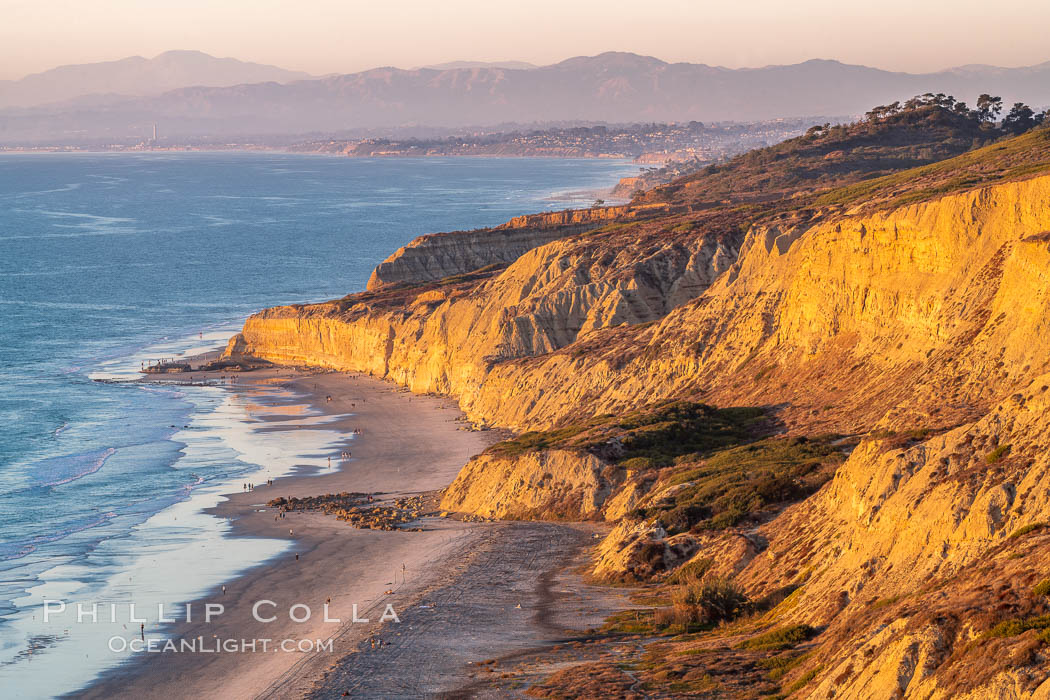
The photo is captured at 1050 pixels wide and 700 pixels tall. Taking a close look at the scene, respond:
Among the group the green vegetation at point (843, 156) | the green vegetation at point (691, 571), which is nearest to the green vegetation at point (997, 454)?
the green vegetation at point (691, 571)

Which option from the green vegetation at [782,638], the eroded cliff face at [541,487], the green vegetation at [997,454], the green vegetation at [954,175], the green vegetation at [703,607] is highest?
the green vegetation at [954,175]

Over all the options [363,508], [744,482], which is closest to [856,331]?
[744,482]

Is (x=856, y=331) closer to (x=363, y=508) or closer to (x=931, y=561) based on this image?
(x=363, y=508)

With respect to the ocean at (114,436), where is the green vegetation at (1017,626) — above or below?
above

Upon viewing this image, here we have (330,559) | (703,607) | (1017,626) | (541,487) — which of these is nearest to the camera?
(1017,626)

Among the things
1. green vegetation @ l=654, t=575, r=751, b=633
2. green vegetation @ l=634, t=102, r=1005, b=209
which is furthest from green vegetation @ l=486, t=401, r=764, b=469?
green vegetation @ l=634, t=102, r=1005, b=209

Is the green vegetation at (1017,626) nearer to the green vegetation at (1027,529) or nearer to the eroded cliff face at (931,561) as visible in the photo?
the eroded cliff face at (931,561)
